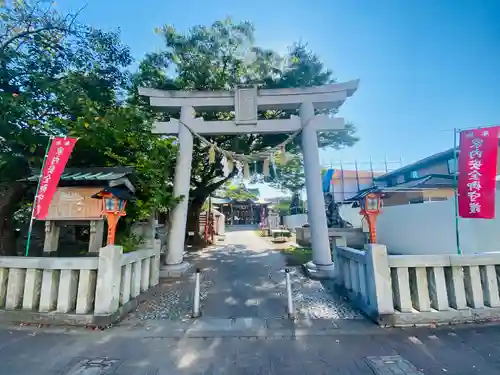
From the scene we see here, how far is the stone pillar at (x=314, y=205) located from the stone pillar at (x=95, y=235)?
5.56m

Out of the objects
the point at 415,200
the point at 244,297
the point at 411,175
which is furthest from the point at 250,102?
the point at 411,175

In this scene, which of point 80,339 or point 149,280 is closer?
point 80,339

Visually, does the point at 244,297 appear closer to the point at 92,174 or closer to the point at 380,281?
the point at 380,281

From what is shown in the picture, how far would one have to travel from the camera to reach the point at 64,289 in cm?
382

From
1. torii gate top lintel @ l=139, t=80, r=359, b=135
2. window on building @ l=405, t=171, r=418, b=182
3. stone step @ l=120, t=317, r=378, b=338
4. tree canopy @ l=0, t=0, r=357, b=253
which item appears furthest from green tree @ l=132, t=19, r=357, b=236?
window on building @ l=405, t=171, r=418, b=182

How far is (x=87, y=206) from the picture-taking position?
5.29 m

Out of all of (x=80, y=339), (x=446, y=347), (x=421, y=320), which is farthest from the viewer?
(x=421, y=320)

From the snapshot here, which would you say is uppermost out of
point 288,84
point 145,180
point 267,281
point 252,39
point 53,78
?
point 252,39

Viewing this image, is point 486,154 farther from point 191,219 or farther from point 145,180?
point 191,219

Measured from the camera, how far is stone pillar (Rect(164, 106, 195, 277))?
685 cm

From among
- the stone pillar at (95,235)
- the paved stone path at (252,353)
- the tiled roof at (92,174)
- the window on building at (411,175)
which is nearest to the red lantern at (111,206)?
the tiled roof at (92,174)

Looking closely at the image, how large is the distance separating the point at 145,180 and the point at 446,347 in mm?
6580

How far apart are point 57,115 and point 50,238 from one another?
3221mm

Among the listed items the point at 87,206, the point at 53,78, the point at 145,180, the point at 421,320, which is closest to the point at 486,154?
the point at 421,320
